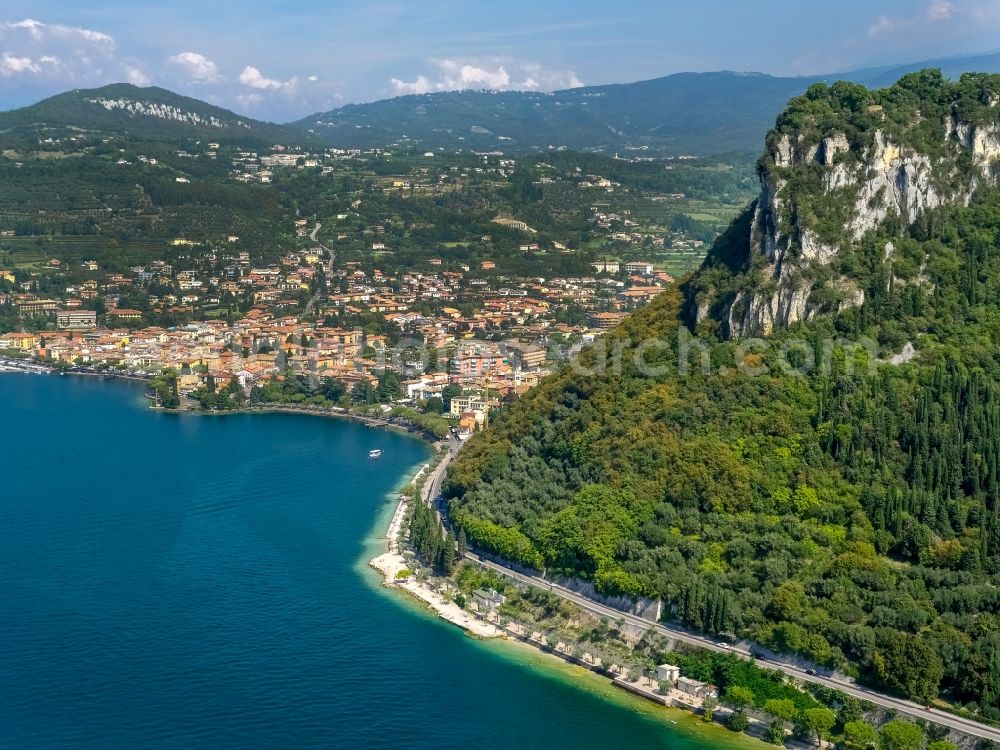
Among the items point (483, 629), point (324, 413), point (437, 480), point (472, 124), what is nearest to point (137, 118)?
point (472, 124)

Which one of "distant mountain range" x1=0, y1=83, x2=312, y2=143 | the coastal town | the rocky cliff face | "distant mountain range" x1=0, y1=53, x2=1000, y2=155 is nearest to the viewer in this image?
the rocky cliff face

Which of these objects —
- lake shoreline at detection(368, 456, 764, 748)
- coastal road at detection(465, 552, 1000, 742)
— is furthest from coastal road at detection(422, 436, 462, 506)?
coastal road at detection(465, 552, 1000, 742)

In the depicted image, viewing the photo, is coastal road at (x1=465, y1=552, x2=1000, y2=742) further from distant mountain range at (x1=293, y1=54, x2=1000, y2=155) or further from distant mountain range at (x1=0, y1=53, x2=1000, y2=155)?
distant mountain range at (x1=293, y1=54, x2=1000, y2=155)

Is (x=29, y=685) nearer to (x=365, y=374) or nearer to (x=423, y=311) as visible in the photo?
(x=365, y=374)

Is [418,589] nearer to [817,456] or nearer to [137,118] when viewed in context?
[817,456]

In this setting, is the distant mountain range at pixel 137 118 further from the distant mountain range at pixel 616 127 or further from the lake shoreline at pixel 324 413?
the lake shoreline at pixel 324 413

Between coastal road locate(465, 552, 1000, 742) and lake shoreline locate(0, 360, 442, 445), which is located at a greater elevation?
coastal road locate(465, 552, 1000, 742)
